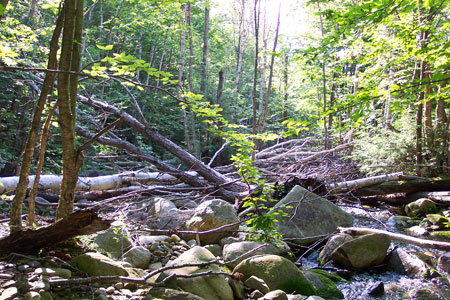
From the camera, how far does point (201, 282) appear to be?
3262 millimetres

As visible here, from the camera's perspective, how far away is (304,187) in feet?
22.9

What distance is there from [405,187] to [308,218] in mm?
4593

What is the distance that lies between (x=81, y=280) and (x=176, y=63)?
57.7 feet

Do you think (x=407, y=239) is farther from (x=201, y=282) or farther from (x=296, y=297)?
(x=201, y=282)

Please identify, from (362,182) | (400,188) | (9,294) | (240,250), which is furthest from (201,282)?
(400,188)

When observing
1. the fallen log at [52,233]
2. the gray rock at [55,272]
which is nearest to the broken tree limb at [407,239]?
the fallen log at [52,233]

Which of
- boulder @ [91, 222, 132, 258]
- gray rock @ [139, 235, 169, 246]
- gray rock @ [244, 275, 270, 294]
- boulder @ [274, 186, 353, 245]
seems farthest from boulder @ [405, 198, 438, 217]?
boulder @ [91, 222, 132, 258]

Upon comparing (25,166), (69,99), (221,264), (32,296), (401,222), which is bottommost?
(401,222)

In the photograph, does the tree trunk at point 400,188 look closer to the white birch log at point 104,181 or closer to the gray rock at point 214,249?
the white birch log at point 104,181

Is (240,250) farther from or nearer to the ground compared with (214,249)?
farther from the ground

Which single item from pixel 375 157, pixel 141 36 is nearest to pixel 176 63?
pixel 141 36

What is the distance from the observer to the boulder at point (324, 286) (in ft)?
13.3

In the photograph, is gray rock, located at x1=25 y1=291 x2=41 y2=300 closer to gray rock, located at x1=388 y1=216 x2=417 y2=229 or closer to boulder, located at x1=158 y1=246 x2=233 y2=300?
boulder, located at x1=158 y1=246 x2=233 y2=300

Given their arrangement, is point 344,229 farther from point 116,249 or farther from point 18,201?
point 18,201
